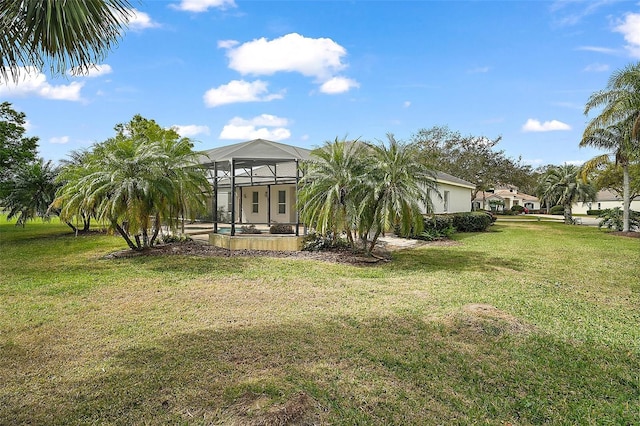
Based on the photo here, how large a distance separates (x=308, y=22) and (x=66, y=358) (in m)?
10.7

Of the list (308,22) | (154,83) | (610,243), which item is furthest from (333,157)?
(610,243)

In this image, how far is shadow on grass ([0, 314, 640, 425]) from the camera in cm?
297

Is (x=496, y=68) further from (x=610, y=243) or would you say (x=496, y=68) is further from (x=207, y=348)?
(x=207, y=348)

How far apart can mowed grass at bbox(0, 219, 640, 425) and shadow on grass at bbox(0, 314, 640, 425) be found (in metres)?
0.02

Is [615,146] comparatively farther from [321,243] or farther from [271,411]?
[271,411]

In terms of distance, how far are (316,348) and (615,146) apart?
23532 mm

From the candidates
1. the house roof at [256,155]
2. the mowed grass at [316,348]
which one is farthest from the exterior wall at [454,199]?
the mowed grass at [316,348]

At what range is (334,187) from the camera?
9.47m

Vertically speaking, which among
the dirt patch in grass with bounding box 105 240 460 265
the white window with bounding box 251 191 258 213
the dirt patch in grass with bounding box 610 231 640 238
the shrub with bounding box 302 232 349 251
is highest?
the white window with bounding box 251 191 258 213

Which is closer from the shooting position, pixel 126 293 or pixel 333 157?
pixel 126 293

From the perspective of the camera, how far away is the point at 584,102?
18.6 meters

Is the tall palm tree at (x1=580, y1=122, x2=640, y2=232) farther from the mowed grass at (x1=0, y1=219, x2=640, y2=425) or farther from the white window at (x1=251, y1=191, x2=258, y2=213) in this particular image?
the white window at (x1=251, y1=191, x2=258, y2=213)

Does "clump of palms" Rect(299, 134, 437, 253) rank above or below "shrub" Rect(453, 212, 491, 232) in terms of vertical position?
above

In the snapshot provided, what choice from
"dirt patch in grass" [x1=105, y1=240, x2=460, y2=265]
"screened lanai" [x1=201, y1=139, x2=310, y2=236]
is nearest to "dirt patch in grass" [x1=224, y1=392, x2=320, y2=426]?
"dirt patch in grass" [x1=105, y1=240, x2=460, y2=265]
